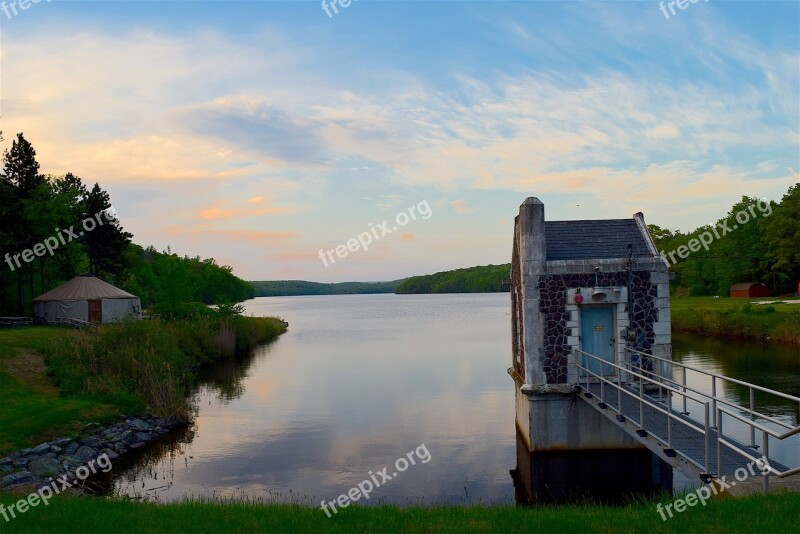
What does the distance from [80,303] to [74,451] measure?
93.5 ft

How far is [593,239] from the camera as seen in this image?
2023 cm

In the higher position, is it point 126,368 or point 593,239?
point 593,239

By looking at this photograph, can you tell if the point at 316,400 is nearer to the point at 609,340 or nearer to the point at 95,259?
the point at 609,340

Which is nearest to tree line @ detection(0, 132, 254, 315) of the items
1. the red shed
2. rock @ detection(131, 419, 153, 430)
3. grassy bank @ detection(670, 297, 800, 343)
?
rock @ detection(131, 419, 153, 430)

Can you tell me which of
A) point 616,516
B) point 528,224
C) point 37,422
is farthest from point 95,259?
point 616,516

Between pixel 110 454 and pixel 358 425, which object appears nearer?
pixel 110 454

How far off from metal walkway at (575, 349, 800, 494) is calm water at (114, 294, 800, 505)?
13.1 ft

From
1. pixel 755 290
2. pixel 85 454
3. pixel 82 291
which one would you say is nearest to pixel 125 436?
pixel 85 454

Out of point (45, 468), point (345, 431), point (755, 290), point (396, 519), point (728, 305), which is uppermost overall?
point (755, 290)

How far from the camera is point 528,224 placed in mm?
19125

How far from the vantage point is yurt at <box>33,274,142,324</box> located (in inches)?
1753

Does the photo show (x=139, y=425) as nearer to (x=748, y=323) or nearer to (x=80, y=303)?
(x=80, y=303)

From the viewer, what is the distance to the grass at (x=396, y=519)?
8953 mm

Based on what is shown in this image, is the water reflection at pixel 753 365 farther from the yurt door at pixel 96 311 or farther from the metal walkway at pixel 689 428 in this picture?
the yurt door at pixel 96 311
